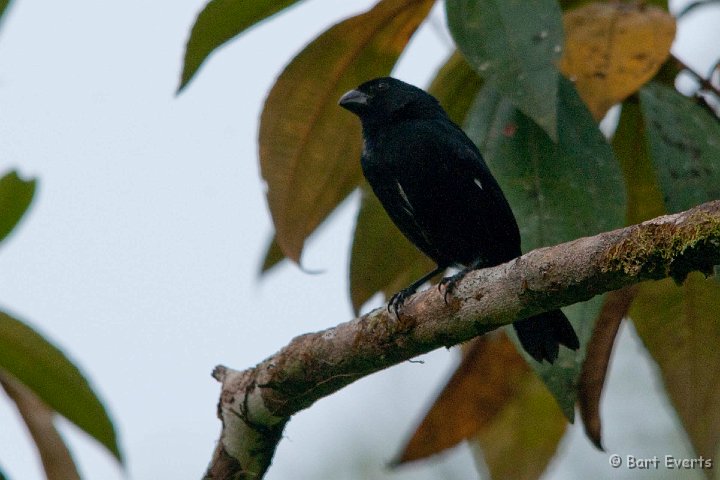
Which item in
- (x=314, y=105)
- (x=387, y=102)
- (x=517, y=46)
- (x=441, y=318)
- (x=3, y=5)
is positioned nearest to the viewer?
(x=441, y=318)

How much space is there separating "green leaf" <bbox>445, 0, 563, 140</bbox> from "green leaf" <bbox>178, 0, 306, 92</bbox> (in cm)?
64

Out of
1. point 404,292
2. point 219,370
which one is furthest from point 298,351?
point 404,292

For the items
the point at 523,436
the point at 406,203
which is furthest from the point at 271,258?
the point at 523,436

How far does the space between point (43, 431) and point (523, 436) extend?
1797mm

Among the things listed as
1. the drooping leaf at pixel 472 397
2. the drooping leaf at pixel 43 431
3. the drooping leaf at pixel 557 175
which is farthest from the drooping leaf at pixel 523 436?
the drooping leaf at pixel 43 431

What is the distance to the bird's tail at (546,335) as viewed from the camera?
9.76 ft

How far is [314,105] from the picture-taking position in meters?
3.60

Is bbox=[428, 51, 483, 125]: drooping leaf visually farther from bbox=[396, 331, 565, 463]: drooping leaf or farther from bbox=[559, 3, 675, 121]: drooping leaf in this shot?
bbox=[396, 331, 565, 463]: drooping leaf

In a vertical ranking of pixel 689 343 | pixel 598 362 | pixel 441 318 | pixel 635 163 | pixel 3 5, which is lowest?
pixel 689 343

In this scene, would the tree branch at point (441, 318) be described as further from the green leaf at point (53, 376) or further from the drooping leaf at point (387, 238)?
the drooping leaf at point (387, 238)

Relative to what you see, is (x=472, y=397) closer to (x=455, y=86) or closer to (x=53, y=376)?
(x=455, y=86)

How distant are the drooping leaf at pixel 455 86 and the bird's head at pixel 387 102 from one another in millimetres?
38

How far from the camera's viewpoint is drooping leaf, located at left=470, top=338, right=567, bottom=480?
12.8 ft

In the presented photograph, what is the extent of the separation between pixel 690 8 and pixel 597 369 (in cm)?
131
